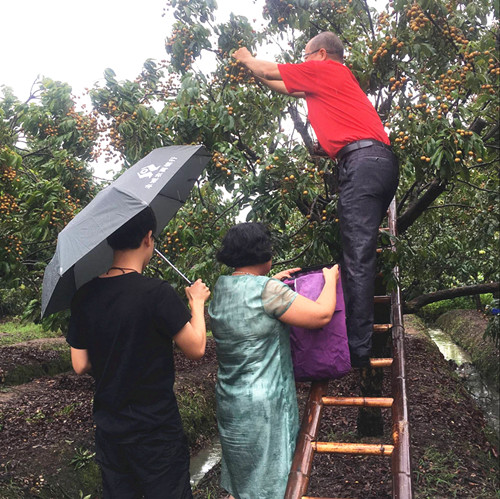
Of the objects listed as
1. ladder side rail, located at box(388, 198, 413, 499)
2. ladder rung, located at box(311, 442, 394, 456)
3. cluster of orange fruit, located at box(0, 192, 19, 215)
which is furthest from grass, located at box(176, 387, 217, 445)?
ladder rung, located at box(311, 442, 394, 456)

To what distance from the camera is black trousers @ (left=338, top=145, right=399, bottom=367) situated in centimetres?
285

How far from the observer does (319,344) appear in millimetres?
2566

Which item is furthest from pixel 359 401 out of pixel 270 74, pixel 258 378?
pixel 270 74

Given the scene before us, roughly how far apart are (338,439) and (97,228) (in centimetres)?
470

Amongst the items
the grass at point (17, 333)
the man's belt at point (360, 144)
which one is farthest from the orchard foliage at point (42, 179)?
the grass at point (17, 333)

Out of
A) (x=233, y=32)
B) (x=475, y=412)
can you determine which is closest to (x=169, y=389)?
(x=233, y=32)

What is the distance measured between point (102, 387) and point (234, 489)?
31.7 inches

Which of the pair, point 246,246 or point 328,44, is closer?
point 246,246

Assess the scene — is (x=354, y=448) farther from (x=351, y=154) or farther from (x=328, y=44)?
(x=328, y=44)

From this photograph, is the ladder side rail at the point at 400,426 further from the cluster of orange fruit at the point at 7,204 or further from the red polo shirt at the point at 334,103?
the cluster of orange fruit at the point at 7,204

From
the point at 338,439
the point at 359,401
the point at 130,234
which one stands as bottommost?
the point at 338,439

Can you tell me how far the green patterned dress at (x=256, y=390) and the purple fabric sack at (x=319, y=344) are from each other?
0.23 meters

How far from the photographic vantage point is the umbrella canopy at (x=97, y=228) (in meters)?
2.20

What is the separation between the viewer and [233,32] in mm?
4918
